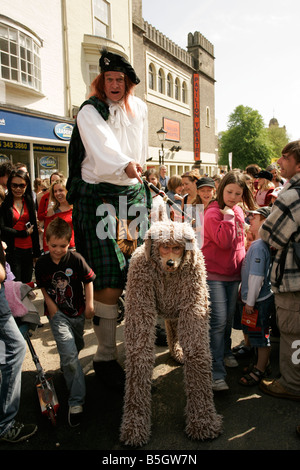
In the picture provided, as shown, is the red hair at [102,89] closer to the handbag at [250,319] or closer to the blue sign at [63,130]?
the handbag at [250,319]

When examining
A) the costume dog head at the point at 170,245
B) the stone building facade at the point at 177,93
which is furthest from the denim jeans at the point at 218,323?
the stone building facade at the point at 177,93

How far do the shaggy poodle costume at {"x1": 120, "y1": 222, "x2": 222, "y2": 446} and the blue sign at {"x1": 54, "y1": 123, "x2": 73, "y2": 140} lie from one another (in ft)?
34.7

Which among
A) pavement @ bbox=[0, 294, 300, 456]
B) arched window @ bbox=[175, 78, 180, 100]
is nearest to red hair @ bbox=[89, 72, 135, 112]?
pavement @ bbox=[0, 294, 300, 456]

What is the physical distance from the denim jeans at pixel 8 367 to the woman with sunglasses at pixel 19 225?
87.7 inches

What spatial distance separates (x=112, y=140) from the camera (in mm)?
2271

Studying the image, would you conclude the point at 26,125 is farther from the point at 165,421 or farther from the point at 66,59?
the point at 165,421

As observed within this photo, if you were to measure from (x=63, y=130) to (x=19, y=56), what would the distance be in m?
2.59

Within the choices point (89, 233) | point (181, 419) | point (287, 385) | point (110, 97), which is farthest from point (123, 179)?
point (287, 385)

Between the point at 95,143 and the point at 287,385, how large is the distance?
2135mm

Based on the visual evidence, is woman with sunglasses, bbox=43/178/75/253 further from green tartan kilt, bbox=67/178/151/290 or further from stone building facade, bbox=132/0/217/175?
stone building facade, bbox=132/0/217/175

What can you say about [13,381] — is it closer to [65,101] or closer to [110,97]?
[110,97]

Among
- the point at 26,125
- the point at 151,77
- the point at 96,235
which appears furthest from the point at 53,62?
the point at 96,235

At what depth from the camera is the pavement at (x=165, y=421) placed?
1.93m

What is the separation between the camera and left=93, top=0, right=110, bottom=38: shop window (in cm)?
1339
